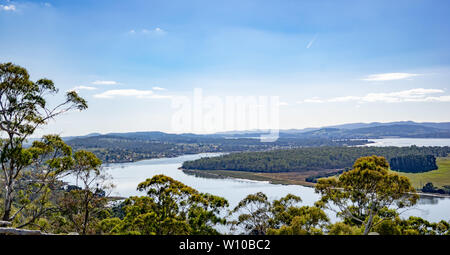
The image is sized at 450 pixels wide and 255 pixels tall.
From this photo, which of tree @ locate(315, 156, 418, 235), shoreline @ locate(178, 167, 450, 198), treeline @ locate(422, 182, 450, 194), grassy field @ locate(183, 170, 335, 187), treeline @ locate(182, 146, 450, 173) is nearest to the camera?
tree @ locate(315, 156, 418, 235)

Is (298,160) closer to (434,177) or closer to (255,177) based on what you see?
(255,177)

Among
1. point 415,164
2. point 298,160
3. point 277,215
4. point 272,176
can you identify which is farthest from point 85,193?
point 415,164

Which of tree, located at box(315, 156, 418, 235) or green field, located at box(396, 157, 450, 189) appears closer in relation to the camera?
tree, located at box(315, 156, 418, 235)

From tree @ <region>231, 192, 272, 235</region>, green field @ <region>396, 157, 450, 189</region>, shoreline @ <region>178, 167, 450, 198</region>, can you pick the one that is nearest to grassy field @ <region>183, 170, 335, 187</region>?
shoreline @ <region>178, 167, 450, 198</region>

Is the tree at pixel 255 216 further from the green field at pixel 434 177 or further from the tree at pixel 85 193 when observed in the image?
the green field at pixel 434 177

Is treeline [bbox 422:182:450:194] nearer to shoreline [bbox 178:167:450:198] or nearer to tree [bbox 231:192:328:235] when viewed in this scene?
shoreline [bbox 178:167:450:198]

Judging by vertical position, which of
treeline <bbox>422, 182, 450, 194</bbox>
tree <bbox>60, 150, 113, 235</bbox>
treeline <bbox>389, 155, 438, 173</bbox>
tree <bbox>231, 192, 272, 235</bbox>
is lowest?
treeline <bbox>422, 182, 450, 194</bbox>

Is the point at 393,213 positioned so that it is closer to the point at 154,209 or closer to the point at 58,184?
the point at 154,209

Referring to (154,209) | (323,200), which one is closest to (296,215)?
(323,200)
